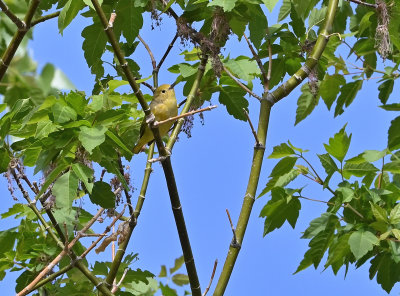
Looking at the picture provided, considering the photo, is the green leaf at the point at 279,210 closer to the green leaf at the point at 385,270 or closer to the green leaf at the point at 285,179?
the green leaf at the point at 285,179

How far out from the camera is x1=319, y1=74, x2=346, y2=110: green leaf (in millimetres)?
3879

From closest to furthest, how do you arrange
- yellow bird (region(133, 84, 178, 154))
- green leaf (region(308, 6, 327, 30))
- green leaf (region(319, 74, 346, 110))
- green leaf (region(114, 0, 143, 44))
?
green leaf (region(114, 0, 143, 44))
green leaf (region(308, 6, 327, 30))
yellow bird (region(133, 84, 178, 154))
green leaf (region(319, 74, 346, 110))

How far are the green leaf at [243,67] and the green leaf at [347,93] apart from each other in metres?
1.13

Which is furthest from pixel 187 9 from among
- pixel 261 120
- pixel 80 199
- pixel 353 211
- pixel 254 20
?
pixel 353 211

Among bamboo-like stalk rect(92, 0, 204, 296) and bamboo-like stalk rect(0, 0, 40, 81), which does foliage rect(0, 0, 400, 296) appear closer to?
bamboo-like stalk rect(92, 0, 204, 296)

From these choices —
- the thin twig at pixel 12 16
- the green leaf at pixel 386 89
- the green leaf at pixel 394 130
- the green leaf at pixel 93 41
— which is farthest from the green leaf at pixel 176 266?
the thin twig at pixel 12 16

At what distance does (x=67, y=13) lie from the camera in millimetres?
2477

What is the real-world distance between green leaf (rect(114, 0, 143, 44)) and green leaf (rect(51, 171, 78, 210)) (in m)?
0.78

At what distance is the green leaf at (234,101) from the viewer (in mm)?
3076

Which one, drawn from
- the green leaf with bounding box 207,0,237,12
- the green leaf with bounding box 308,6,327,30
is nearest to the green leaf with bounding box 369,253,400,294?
the green leaf with bounding box 308,6,327,30

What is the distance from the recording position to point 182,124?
314 centimetres

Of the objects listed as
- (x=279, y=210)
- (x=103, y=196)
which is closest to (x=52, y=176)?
(x=103, y=196)

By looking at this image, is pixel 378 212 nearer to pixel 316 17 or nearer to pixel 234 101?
pixel 234 101

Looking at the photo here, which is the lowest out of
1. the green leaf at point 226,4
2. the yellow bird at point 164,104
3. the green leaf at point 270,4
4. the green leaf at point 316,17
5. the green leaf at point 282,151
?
the green leaf at point 282,151
